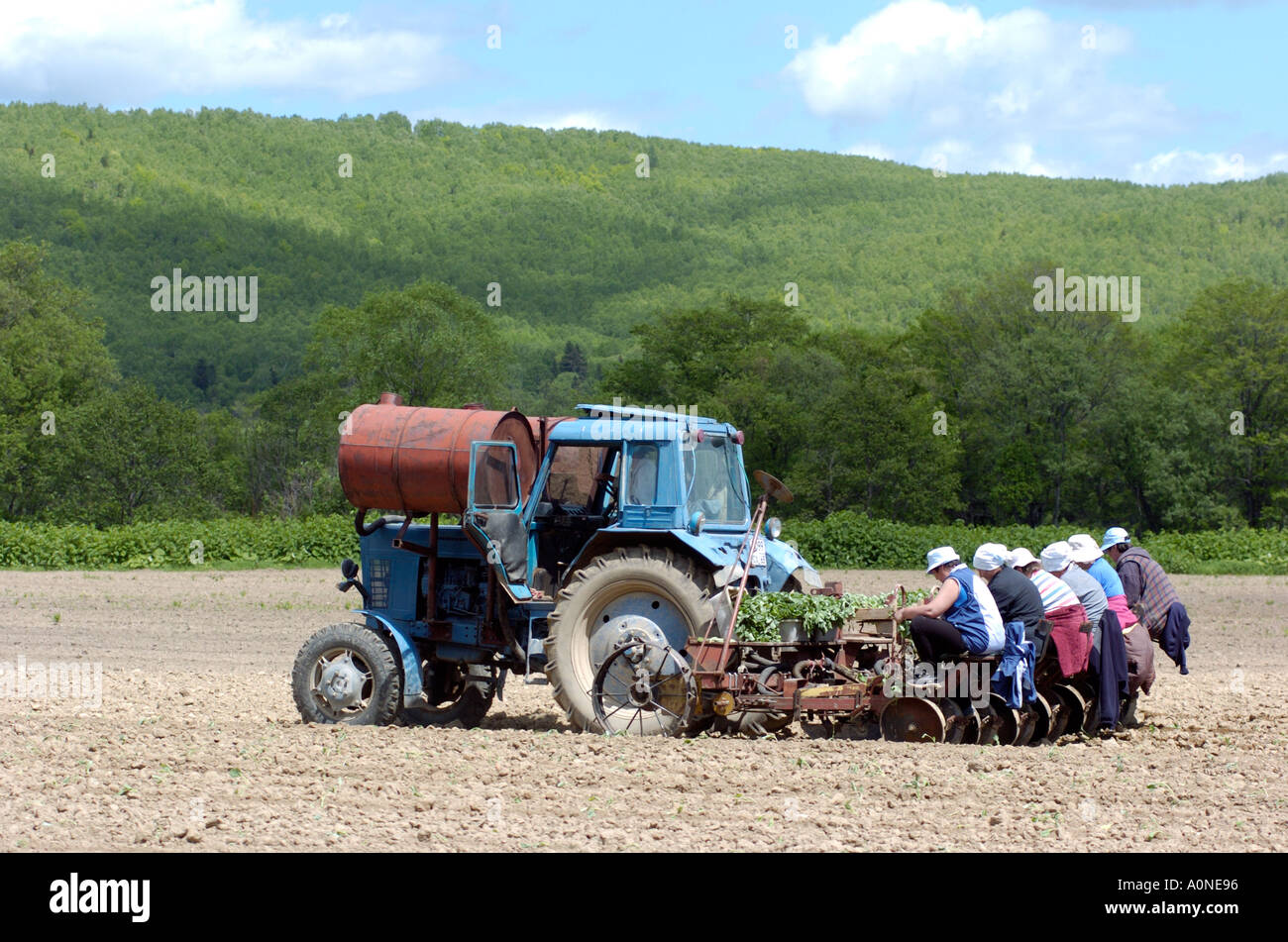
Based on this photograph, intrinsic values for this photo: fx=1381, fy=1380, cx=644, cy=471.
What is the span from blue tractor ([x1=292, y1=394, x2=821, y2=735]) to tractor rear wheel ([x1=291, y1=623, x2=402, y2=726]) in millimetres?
13

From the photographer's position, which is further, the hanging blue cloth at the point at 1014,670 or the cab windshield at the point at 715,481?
the cab windshield at the point at 715,481

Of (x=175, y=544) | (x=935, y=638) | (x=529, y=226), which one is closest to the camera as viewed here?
(x=935, y=638)

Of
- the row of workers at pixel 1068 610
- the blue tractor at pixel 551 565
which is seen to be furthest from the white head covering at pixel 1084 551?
the blue tractor at pixel 551 565

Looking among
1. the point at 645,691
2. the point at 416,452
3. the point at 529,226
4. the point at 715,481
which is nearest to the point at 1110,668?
the point at 715,481

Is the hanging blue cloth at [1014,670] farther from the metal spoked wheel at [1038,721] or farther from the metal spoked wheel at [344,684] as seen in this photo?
the metal spoked wheel at [344,684]

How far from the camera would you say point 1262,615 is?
25.6 m

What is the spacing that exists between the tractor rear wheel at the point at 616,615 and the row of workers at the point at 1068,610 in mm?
1679

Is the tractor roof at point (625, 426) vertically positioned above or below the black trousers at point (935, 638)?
above

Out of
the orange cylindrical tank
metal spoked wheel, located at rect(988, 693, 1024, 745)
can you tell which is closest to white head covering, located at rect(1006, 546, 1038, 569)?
metal spoked wheel, located at rect(988, 693, 1024, 745)

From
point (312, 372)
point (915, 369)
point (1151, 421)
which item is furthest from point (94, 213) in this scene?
point (1151, 421)

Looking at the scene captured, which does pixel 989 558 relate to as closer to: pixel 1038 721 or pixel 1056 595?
pixel 1056 595

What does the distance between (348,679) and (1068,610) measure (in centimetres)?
593

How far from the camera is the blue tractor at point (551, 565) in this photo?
35.2ft

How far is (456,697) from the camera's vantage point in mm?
12617
